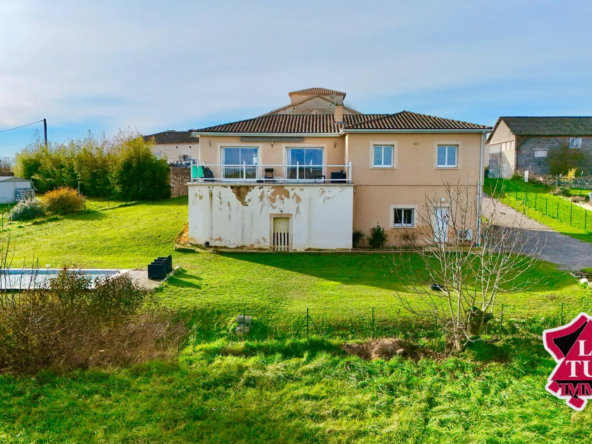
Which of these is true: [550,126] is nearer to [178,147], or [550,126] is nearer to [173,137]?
[178,147]

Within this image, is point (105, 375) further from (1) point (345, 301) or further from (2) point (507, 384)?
(2) point (507, 384)

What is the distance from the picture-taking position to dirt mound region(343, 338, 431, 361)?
10805 millimetres

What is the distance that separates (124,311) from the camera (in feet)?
38.8

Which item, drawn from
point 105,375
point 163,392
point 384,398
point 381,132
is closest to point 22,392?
point 105,375

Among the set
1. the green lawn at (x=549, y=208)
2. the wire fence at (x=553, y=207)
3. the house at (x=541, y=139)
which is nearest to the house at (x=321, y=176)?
the green lawn at (x=549, y=208)

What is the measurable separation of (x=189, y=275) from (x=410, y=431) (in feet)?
34.2

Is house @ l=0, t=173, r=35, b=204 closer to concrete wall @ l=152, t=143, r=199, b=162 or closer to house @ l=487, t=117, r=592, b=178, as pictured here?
concrete wall @ l=152, t=143, r=199, b=162

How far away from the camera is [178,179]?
38.3 metres

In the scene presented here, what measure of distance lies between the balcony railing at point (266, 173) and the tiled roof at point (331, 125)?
6.12 feet

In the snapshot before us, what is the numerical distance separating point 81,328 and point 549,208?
100.0ft

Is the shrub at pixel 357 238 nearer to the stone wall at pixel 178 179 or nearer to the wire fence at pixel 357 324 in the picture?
the wire fence at pixel 357 324

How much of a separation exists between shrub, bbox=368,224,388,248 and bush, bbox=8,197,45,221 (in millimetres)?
22044

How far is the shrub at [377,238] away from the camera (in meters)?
22.0

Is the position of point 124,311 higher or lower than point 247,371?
higher
